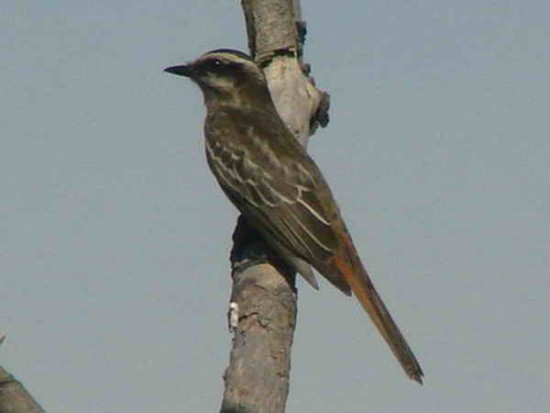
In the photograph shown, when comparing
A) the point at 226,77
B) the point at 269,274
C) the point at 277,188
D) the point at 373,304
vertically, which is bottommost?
the point at 373,304

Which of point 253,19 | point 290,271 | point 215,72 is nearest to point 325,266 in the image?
point 290,271

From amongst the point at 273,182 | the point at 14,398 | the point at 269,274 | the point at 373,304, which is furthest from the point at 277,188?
the point at 14,398

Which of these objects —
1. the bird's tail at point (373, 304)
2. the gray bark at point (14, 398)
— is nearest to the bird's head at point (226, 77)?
the bird's tail at point (373, 304)

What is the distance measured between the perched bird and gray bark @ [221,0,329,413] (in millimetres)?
147

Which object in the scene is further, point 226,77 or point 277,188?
point 226,77

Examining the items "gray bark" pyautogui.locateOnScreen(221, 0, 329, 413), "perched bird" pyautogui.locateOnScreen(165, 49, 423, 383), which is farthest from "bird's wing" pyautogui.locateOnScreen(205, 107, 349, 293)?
"gray bark" pyautogui.locateOnScreen(221, 0, 329, 413)

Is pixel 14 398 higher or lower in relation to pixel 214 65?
lower

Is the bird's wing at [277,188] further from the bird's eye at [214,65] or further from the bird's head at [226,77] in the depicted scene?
the bird's eye at [214,65]

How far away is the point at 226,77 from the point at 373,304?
2.92m

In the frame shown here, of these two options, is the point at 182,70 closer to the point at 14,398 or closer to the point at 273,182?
the point at 273,182

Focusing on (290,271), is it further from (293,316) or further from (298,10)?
(298,10)

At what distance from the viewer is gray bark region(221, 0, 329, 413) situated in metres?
6.79

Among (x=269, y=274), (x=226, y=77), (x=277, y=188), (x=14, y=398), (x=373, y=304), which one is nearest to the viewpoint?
(x=14, y=398)

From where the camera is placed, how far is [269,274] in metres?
8.66
